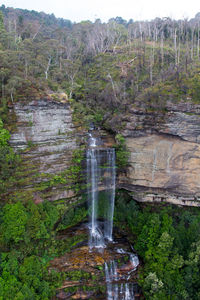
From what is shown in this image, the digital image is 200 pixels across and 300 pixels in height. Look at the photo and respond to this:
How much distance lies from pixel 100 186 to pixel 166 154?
6134 mm

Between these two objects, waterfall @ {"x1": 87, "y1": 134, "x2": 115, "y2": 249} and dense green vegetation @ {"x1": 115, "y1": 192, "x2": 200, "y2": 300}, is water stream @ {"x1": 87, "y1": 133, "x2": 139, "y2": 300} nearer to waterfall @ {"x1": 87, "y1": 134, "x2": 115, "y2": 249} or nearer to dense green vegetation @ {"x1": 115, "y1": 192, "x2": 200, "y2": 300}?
waterfall @ {"x1": 87, "y1": 134, "x2": 115, "y2": 249}

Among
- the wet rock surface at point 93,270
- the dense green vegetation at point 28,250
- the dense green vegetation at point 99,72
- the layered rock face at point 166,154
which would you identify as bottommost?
the wet rock surface at point 93,270

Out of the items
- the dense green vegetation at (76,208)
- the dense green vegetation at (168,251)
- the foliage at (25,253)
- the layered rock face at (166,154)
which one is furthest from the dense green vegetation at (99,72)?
the dense green vegetation at (168,251)

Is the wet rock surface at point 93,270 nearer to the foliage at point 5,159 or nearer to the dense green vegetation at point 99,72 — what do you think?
the foliage at point 5,159

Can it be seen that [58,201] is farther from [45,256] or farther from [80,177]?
[45,256]

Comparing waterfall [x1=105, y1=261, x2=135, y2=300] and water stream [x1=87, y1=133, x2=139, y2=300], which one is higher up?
water stream [x1=87, y1=133, x2=139, y2=300]

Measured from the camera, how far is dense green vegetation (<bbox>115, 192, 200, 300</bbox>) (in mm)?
12539

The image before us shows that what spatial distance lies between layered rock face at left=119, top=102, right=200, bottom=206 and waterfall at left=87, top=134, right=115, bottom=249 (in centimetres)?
151

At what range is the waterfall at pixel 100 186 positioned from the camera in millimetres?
16828

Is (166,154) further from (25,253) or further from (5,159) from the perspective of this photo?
(25,253)

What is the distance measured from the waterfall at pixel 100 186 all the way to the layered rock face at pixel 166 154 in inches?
59.3

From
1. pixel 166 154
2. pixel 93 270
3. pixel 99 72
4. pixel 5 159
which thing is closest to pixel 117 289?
pixel 93 270

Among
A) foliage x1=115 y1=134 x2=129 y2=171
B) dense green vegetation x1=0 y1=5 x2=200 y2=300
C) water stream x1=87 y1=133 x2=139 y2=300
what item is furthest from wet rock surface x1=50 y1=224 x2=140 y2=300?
foliage x1=115 y1=134 x2=129 y2=171

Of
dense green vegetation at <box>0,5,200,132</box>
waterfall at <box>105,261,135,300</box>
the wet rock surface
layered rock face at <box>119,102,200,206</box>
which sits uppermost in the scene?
dense green vegetation at <box>0,5,200,132</box>
